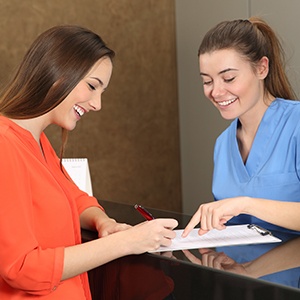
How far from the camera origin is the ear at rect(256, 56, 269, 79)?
1.99 metres

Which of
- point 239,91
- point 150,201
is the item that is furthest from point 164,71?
point 239,91

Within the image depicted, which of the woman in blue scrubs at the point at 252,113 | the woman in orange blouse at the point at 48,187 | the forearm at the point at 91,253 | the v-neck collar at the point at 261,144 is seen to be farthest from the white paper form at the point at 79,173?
the forearm at the point at 91,253

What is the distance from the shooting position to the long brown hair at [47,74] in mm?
1348

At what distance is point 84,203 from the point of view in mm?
1734

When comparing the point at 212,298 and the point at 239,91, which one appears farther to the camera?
the point at 239,91

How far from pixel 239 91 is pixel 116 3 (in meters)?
2.19

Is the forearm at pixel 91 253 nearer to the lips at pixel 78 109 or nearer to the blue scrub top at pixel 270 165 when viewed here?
the lips at pixel 78 109

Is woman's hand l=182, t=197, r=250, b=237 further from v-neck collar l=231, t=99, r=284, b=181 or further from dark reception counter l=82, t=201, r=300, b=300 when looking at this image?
v-neck collar l=231, t=99, r=284, b=181

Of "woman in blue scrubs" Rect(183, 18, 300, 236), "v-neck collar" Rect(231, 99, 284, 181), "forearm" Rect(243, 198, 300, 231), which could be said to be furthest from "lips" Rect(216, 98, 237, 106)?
"forearm" Rect(243, 198, 300, 231)

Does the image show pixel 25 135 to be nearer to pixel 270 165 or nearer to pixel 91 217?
pixel 91 217

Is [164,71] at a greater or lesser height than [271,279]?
greater

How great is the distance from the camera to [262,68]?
201 cm

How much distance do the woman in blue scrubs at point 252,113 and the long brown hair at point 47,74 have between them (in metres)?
0.66

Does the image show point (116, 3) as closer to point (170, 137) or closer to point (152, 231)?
point (170, 137)
